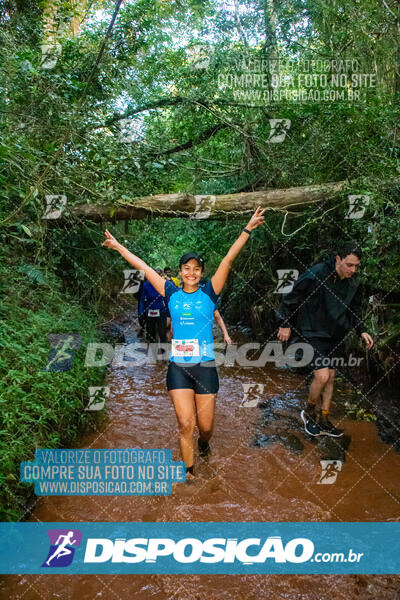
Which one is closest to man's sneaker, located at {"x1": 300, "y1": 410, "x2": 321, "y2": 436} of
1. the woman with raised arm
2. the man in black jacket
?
the man in black jacket

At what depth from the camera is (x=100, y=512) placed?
340 cm

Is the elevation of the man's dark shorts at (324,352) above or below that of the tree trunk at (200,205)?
→ below

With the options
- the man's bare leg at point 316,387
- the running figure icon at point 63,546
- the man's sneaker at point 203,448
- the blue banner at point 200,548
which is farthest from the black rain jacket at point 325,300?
the running figure icon at point 63,546

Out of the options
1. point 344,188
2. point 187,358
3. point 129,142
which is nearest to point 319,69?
point 344,188

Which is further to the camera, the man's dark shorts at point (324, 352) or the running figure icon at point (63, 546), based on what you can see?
the man's dark shorts at point (324, 352)

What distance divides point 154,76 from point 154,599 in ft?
29.9

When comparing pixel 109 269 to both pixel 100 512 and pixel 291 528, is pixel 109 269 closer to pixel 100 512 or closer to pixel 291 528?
pixel 100 512

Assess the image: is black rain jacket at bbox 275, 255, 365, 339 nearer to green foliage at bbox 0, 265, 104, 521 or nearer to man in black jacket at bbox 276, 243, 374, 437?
man in black jacket at bbox 276, 243, 374, 437

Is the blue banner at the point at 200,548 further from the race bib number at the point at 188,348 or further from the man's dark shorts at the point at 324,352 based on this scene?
the man's dark shorts at the point at 324,352

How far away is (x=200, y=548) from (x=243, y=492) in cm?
80

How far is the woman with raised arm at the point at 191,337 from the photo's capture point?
348 centimetres

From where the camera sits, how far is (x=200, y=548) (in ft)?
9.78

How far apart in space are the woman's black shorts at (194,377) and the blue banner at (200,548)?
111cm

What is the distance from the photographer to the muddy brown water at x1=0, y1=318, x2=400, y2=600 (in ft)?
8.61
